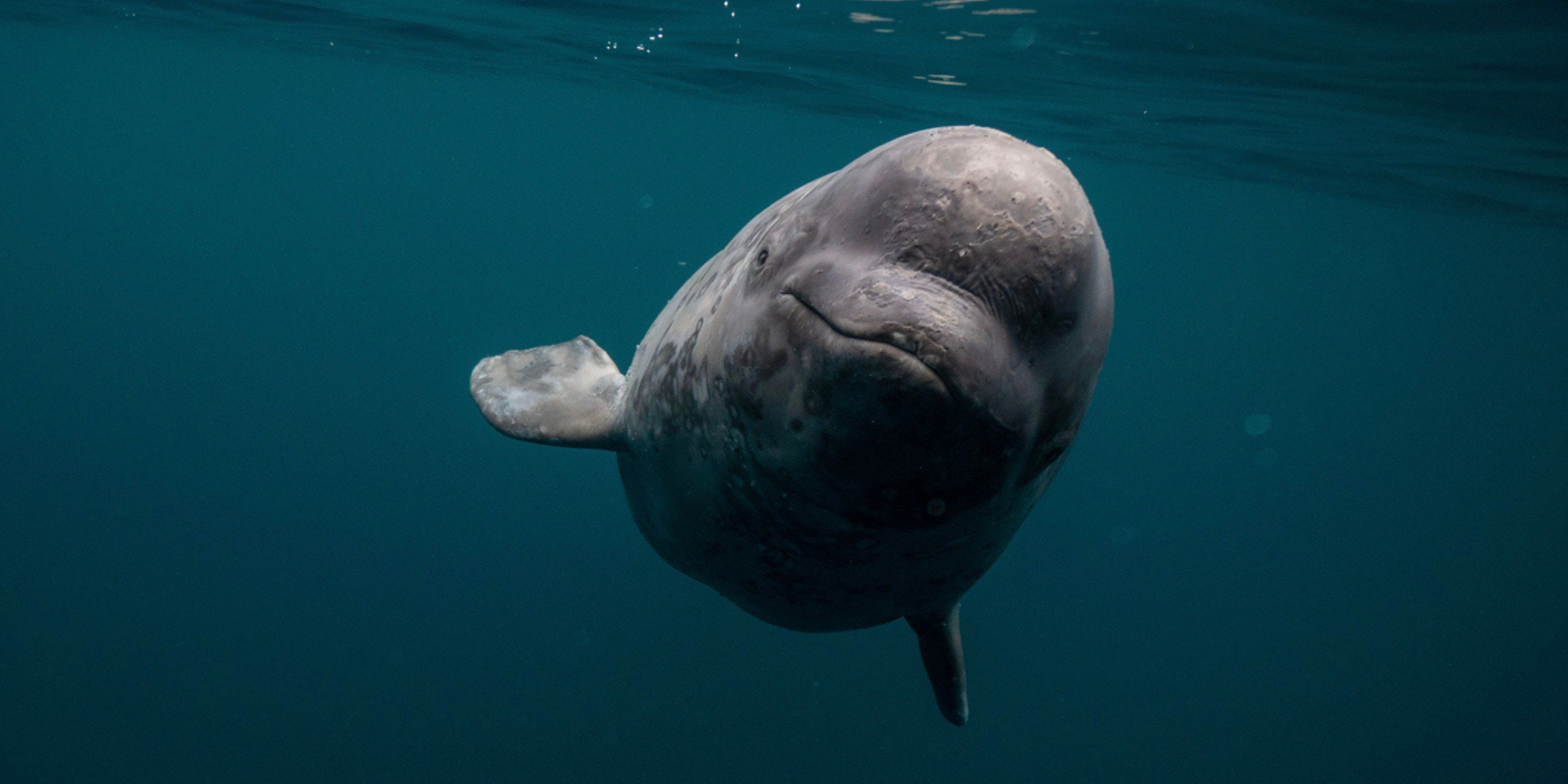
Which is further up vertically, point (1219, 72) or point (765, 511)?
point (1219, 72)

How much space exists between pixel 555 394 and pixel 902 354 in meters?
3.45

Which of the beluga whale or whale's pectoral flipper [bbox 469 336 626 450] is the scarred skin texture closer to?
the beluga whale

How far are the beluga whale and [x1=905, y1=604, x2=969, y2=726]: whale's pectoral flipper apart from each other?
1769mm

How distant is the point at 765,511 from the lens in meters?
2.94

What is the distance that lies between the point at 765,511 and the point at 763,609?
152 cm

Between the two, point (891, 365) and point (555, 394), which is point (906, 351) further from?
point (555, 394)

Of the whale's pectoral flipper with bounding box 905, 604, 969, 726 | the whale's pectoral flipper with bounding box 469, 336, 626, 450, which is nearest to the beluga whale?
the whale's pectoral flipper with bounding box 469, 336, 626, 450

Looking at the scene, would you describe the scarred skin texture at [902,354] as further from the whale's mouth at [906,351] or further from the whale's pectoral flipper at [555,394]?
the whale's pectoral flipper at [555,394]

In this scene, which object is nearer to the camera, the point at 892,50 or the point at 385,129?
the point at 892,50

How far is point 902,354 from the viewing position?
1.86 meters

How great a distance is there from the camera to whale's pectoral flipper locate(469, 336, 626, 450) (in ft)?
14.5

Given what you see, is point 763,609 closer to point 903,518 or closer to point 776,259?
point 903,518

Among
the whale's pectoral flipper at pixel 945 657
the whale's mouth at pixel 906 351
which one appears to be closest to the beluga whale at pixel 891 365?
the whale's mouth at pixel 906 351

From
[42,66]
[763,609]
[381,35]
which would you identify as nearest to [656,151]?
[42,66]
